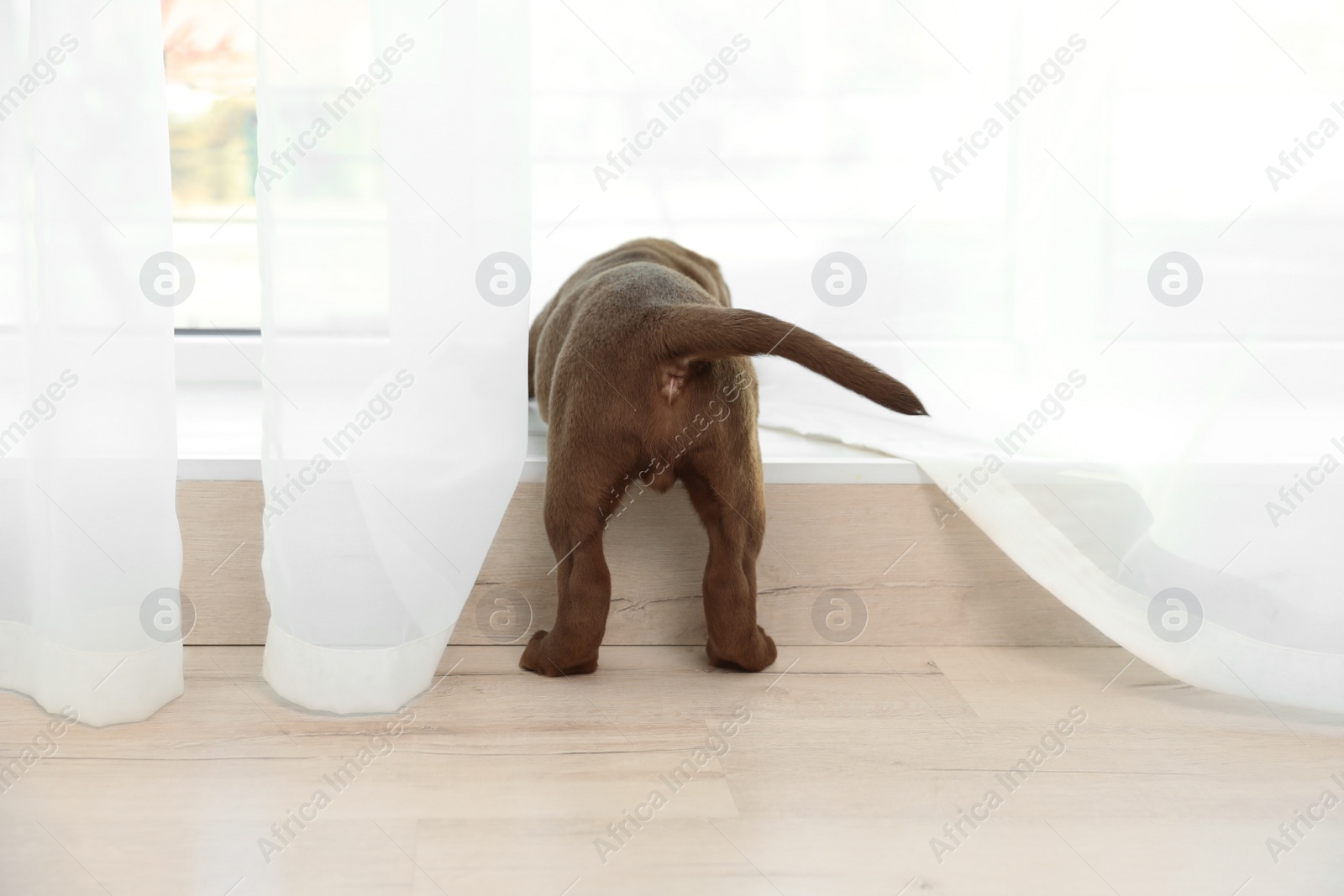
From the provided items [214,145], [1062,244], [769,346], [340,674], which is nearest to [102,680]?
[340,674]

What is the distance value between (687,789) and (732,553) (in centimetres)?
29

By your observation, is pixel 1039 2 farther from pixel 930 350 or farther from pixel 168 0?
pixel 168 0

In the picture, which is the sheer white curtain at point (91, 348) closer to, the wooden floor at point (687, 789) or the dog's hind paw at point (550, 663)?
the wooden floor at point (687, 789)

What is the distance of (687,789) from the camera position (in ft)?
3.24

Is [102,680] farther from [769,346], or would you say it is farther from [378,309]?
[769,346]

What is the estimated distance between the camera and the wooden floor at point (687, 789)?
34.0 inches

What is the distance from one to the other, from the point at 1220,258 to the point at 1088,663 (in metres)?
0.52

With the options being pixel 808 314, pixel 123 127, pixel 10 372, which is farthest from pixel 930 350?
pixel 10 372

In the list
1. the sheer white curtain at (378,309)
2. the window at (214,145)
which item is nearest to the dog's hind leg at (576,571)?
the sheer white curtain at (378,309)

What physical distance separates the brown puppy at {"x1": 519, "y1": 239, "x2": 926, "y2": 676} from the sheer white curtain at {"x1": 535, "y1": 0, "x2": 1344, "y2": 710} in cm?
31

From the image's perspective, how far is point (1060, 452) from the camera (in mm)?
1332

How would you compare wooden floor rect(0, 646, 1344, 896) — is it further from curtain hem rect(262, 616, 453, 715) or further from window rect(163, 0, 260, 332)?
window rect(163, 0, 260, 332)

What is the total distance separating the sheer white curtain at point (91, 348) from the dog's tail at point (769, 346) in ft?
1.75

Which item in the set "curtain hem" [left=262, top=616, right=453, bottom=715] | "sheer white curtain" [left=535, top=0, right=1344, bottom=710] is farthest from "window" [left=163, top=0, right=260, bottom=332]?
"curtain hem" [left=262, top=616, right=453, bottom=715]
